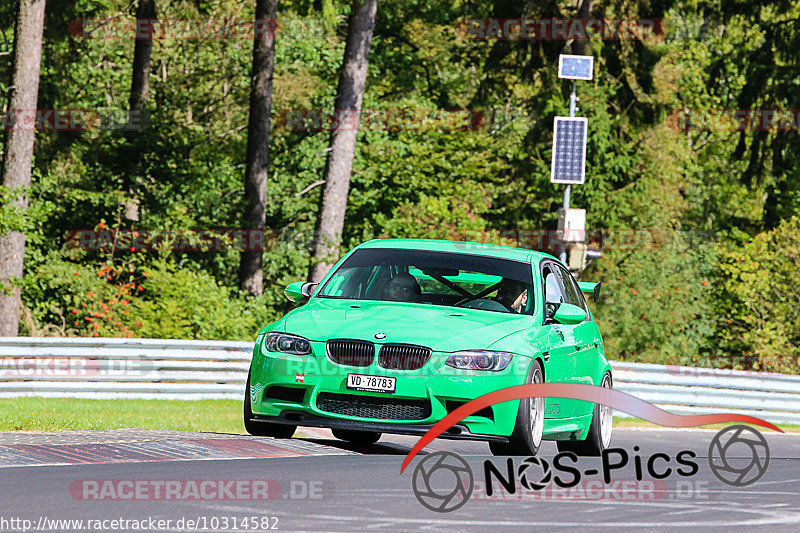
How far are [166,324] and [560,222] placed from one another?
27.0 feet

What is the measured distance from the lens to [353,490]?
9898 millimetres

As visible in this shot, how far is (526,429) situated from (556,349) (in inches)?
43.8

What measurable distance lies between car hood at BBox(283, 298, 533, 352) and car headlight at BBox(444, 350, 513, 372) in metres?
0.05

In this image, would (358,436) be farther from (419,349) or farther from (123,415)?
(123,415)

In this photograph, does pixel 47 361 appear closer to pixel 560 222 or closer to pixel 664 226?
pixel 560 222

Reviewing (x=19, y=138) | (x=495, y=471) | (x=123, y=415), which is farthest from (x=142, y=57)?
(x=495, y=471)

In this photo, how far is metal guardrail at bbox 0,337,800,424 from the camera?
2116cm

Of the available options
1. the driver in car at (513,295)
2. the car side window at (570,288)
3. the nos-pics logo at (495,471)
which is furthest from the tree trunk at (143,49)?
the driver in car at (513,295)

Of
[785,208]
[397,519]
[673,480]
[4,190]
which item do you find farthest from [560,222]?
[785,208]

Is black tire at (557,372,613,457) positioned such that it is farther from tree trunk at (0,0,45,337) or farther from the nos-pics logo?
tree trunk at (0,0,45,337)

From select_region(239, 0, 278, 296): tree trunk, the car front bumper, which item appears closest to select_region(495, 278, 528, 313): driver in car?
the car front bumper

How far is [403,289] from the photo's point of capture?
36.4ft

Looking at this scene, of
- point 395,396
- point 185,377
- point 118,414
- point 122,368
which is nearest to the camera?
point 395,396

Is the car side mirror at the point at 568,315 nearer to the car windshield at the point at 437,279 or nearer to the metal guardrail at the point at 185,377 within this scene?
the car windshield at the point at 437,279
